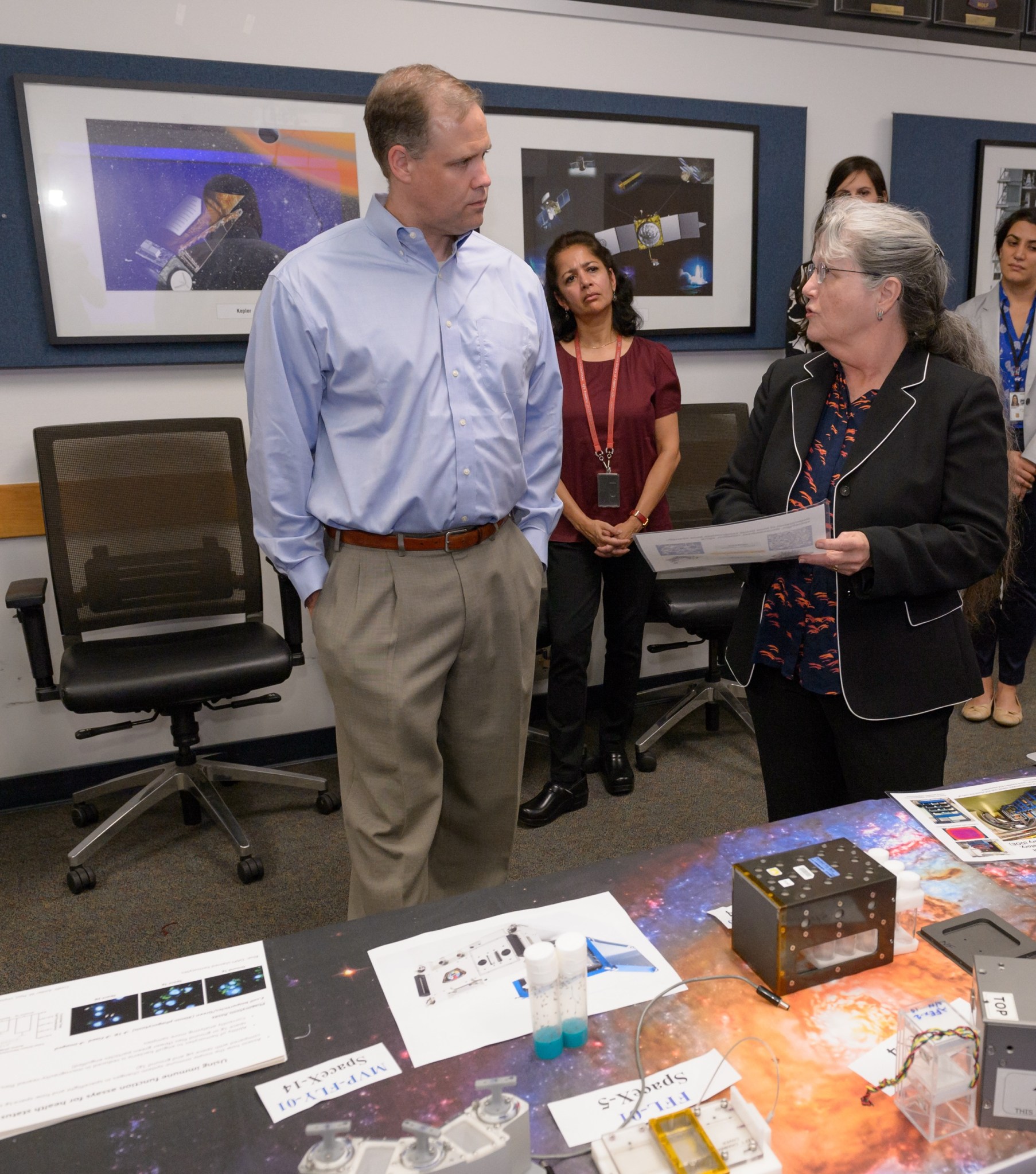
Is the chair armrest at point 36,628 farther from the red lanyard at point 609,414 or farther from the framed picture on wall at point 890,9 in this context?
→ the framed picture on wall at point 890,9

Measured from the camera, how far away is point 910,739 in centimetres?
161

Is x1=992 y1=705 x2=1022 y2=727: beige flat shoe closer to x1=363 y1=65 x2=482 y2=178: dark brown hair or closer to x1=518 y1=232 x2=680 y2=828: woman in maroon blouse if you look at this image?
x1=518 y1=232 x2=680 y2=828: woman in maroon blouse

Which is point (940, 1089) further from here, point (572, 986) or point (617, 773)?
point (617, 773)

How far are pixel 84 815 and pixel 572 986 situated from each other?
7.58ft

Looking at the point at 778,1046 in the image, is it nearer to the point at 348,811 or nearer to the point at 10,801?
the point at 348,811

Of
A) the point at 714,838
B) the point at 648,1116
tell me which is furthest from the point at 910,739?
the point at 648,1116

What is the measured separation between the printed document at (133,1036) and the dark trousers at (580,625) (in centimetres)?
176

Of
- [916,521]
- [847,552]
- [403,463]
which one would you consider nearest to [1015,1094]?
[847,552]

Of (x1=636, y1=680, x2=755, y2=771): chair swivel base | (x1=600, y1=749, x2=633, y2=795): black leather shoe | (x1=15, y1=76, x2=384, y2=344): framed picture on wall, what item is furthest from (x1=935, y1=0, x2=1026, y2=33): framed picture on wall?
(x1=600, y1=749, x2=633, y2=795): black leather shoe

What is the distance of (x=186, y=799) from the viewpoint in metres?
2.91

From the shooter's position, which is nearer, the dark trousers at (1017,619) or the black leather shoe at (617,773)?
the black leather shoe at (617,773)

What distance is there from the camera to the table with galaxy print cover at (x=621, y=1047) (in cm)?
88

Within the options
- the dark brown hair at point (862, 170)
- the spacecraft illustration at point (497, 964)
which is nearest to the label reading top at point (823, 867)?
the spacecraft illustration at point (497, 964)

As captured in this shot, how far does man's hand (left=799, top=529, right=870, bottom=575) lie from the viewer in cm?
149
